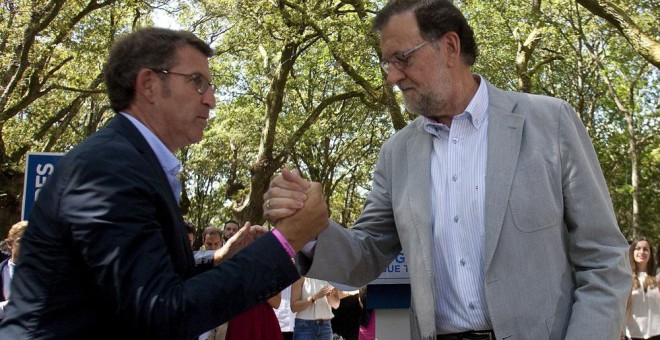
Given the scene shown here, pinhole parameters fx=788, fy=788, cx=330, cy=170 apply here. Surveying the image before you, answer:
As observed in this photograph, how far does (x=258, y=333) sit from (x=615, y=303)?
5200 mm

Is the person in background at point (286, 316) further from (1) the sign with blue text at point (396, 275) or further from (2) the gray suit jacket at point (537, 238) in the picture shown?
(2) the gray suit jacket at point (537, 238)

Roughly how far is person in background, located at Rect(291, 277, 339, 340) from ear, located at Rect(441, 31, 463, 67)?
6.77m

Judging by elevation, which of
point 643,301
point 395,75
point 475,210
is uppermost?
point 395,75

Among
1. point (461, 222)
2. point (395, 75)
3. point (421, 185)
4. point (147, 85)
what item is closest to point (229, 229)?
point (395, 75)

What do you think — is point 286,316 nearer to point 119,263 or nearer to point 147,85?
point 147,85

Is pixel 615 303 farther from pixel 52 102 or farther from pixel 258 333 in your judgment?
pixel 52 102

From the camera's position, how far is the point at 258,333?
773cm

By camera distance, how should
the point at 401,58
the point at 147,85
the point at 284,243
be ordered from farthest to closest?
the point at 401,58
the point at 147,85
the point at 284,243

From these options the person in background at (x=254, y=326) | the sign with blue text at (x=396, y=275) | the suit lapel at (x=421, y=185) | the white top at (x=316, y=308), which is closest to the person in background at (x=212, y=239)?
the white top at (x=316, y=308)

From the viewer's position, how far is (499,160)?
3166 millimetres

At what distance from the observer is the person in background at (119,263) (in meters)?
2.25

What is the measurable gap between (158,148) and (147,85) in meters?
0.29

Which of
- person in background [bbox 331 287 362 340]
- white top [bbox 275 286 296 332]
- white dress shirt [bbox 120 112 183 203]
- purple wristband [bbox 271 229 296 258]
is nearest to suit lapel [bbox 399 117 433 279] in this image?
purple wristband [bbox 271 229 296 258]

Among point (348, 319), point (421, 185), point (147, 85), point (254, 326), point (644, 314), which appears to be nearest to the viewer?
point (147, 85)
